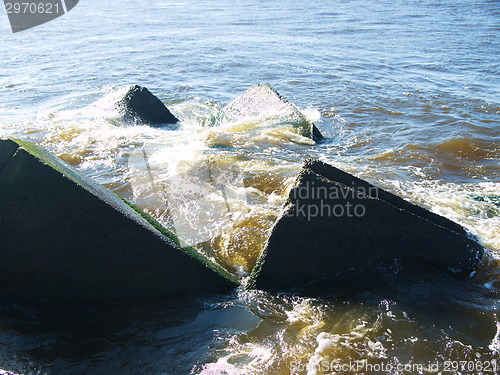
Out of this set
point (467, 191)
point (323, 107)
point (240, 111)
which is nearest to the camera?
point (467, 191)

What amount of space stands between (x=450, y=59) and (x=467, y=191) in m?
9.24

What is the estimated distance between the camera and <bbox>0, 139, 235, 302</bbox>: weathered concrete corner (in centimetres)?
326

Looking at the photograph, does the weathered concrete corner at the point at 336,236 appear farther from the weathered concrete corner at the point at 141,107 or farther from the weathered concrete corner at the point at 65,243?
the weathered concrete corner at the point at 141,107

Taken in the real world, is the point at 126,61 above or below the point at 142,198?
above

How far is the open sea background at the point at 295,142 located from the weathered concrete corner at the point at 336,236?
0.20m

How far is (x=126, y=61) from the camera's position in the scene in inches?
596

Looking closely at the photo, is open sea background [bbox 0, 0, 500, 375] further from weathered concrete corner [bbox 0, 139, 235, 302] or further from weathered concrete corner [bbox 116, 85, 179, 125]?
weathered concrete corner [bbox 116, 85, 179, 125]

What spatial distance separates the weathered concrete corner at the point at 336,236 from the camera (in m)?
3.68

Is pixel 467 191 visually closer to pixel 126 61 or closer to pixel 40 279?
pixel 40 279

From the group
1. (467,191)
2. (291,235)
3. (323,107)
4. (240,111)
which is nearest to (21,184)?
(291,235)

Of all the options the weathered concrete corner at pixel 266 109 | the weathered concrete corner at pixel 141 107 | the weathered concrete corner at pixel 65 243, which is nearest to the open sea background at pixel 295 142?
the weathered concrete corner at pixel 65 243

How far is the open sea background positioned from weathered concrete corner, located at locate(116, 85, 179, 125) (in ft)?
1.28

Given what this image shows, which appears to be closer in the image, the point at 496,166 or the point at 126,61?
the point at 496,166

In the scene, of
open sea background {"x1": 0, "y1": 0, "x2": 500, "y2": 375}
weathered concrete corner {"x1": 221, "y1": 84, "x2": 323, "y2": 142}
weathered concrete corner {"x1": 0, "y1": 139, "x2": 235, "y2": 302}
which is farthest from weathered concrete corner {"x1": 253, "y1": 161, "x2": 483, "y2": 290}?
weathered concrete corner {"x1": 221, "y1": 84, "x2": 323, "y2": 142}
